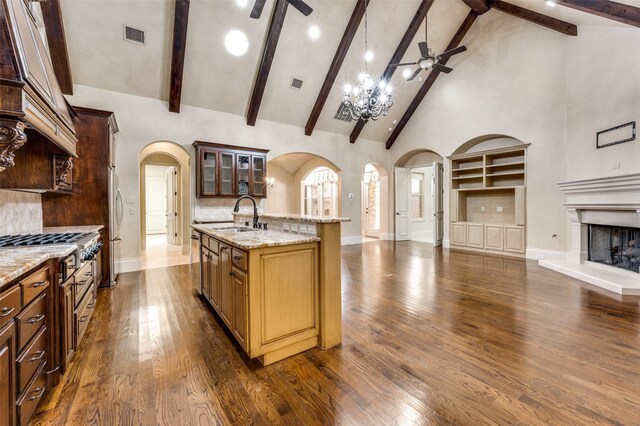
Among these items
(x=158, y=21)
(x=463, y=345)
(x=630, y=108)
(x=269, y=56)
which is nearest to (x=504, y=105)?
(x=630, y=108)

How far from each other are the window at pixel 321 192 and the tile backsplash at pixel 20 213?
7683 millimetres

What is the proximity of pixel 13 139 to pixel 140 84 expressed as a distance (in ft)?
14.3

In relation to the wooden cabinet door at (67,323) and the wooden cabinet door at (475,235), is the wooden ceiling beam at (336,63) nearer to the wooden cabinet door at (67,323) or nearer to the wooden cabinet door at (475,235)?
the wooden cabinet door at (475,235)

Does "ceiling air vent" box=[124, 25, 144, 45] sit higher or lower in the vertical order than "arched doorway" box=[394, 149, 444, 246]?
higher

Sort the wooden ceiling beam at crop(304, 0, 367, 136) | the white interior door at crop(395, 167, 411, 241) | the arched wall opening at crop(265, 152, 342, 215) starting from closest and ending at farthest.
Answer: the wooden ceiling beam at crop(304, 0, 367, 136), the white interior door at crop(395, 167, 411, 241), the arched wall opening at crop(265, 152, 342, 215)

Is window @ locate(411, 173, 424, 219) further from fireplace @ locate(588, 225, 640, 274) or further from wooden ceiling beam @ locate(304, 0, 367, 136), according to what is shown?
fireplace @ locate(588, 225, 640, 274)

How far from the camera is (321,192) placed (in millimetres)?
10898

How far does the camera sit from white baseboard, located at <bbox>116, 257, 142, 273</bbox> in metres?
5.15

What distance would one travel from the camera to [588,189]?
456 centimetres

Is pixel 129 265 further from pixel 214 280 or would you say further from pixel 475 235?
pixel 475 235

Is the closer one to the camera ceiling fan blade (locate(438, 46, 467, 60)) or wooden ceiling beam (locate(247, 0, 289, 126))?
wooden ceiling beam (locate(247, 0, 289, 126))

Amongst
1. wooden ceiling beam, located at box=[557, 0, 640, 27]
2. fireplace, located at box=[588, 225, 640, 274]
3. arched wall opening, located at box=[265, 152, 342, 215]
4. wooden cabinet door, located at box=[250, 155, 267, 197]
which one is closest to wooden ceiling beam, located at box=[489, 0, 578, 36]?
wooden ceiling beam, located at box=[557, 0, 640, 27]

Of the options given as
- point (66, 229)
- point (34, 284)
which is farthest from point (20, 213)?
point (34, 284)

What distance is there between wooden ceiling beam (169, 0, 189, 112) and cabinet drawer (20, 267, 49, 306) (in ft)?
14.2
